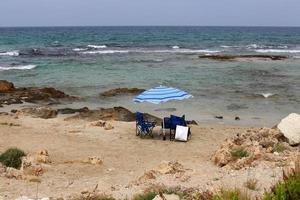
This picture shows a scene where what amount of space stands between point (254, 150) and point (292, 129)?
1940mm

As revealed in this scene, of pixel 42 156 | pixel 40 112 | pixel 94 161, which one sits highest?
pixel 42 156

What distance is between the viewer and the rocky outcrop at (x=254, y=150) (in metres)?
10.2

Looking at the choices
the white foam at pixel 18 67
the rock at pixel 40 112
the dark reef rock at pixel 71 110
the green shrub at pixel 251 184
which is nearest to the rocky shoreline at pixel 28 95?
the dark reef rock at pixel 71 110

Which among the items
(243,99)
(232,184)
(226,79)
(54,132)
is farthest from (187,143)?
A: (226,79)

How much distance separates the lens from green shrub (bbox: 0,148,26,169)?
10.9 meters

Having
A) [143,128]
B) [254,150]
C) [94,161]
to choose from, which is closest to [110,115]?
[143,128]

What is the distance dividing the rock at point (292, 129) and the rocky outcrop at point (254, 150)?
13cm

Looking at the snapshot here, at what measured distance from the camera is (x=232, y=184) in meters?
8.36

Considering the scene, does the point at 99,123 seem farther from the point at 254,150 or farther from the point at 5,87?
the point at 5,87

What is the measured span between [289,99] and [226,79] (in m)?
7.26

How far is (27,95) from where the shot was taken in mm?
22375

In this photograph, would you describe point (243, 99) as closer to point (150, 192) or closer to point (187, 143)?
point (187, 143)

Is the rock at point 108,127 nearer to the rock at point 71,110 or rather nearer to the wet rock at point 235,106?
the rock at point 71,110

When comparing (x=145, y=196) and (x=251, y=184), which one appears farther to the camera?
(x=251, y=184)
